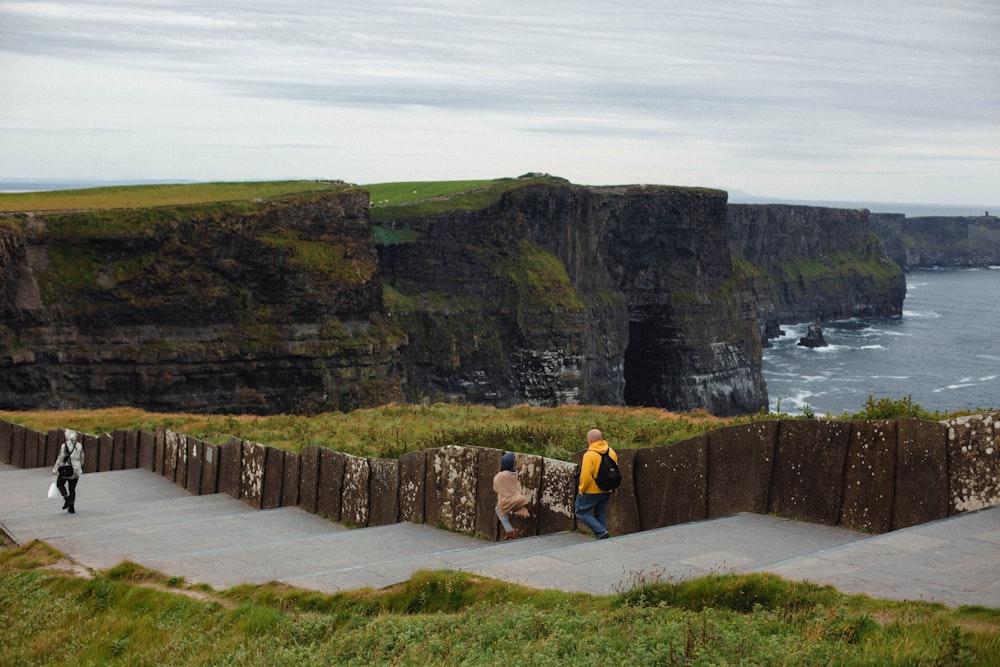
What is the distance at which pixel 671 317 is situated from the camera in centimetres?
11531

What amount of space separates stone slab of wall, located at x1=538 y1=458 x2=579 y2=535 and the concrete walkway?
42 cm

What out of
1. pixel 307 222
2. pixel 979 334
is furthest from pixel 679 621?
pixel 979 334

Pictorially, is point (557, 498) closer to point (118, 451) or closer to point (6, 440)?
point (118, 451)

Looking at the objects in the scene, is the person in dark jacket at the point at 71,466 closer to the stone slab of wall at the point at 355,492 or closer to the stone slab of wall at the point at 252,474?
the stone slab of wall at the point at 252,474

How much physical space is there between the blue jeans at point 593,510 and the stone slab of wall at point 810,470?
2.24 meters

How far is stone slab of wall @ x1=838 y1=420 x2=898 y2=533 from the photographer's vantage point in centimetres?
1252

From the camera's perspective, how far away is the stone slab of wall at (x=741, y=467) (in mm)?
13664

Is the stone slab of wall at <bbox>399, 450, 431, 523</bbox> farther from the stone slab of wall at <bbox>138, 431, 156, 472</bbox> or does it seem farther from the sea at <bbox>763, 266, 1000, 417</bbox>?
the sea at <bbox>763, 266, 1000, 417</bbox>

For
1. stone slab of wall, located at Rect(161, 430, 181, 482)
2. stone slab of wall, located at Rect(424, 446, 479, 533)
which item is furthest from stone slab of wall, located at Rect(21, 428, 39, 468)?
stone slab of wall, located at Rect(424, 446, 479, 533)

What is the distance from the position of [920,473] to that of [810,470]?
1.36 metres

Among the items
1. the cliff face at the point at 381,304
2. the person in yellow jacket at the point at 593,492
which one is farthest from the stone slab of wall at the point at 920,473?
the cliff face at the point at 381,304

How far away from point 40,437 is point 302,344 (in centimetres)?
4027

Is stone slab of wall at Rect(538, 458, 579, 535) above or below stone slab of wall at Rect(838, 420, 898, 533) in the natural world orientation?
below

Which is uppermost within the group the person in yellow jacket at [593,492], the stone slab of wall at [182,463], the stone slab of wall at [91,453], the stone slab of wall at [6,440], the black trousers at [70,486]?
the person in yellow jacket at [593,492]
